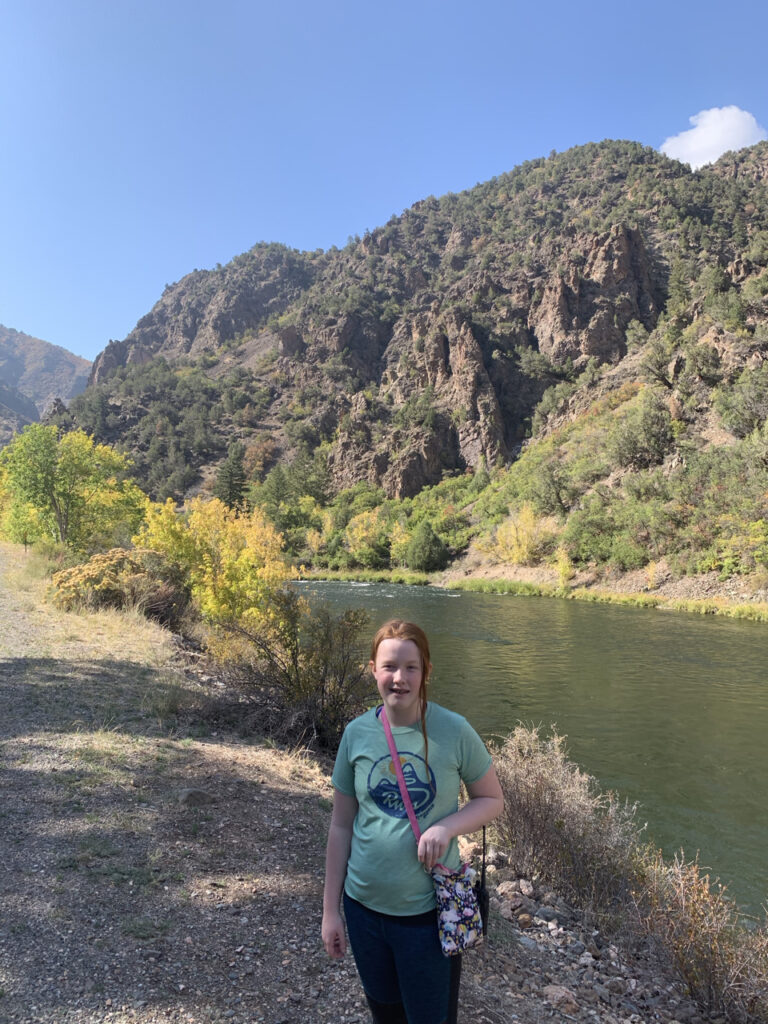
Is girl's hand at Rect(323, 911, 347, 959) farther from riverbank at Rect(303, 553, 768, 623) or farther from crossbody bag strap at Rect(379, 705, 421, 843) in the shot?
riverbank at Rect(303, 553, 768, 623)

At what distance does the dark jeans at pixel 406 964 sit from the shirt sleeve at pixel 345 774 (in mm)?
382

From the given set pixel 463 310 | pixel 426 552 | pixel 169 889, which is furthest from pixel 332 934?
pixel 463 310

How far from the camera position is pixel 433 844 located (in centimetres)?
181

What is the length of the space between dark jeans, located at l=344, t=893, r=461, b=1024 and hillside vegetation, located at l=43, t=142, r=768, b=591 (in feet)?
113

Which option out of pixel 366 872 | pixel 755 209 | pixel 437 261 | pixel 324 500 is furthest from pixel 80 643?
pixel 437 261

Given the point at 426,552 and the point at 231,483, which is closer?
the point at 426,552

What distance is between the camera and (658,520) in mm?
37062

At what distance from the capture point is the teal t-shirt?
1.87 metres

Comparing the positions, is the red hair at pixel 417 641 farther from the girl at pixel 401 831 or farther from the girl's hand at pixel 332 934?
the girl's hand at pixel 332 934

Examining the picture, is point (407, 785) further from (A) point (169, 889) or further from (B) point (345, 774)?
(A) point (169, 889)

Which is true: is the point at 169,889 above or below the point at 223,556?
below

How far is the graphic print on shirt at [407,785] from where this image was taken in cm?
192

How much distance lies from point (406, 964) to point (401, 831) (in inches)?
17.2

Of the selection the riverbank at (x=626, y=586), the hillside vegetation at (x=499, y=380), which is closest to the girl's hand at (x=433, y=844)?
the riverbank at (x=626, y=586)
